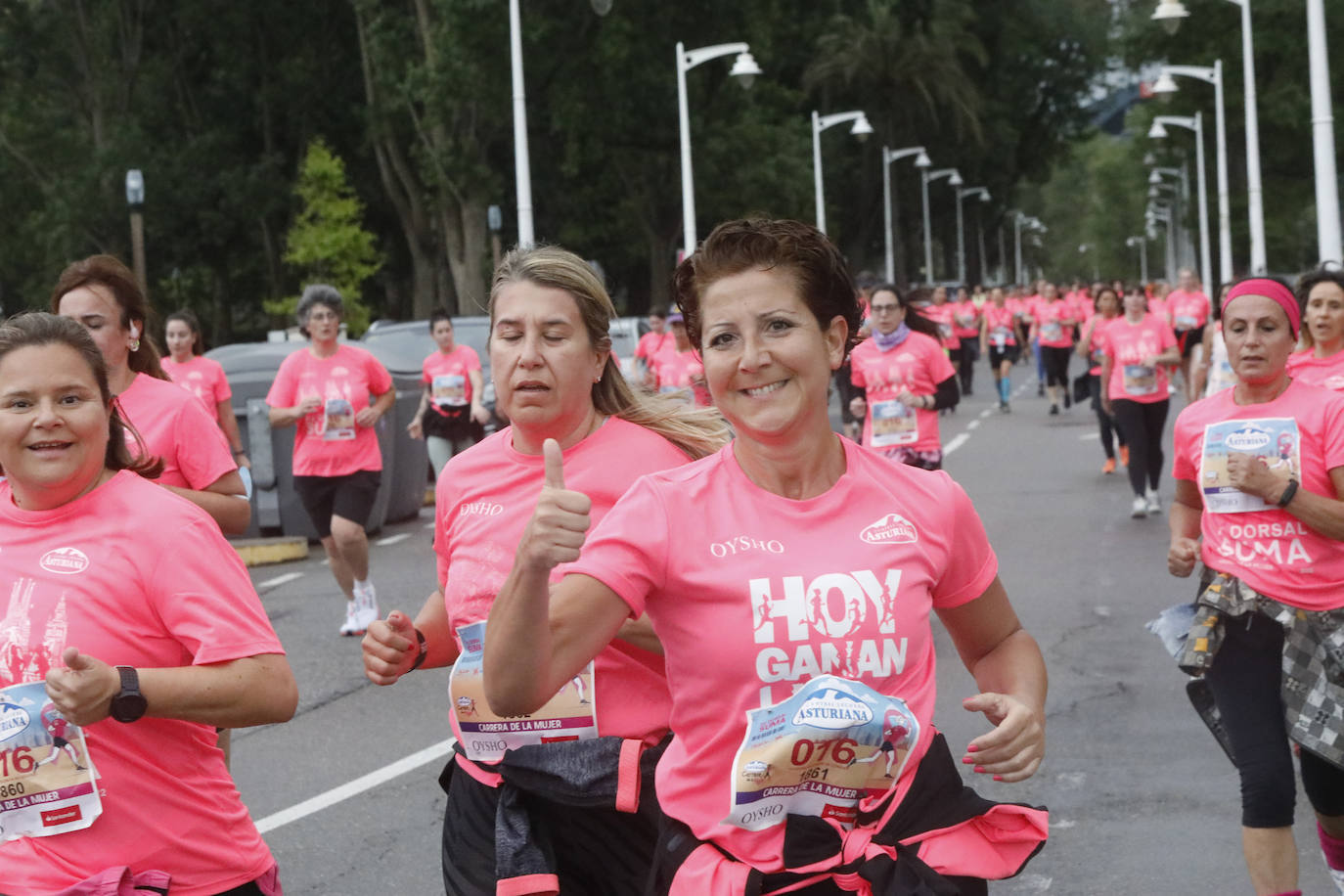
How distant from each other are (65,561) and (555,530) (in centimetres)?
113

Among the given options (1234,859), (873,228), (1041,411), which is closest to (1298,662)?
(1234,859)

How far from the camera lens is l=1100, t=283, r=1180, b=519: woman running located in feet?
47.7

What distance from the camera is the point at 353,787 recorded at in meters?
7.27

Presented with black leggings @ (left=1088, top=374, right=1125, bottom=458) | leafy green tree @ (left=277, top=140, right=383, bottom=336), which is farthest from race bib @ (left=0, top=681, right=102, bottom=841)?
leafy green tree @ (left=277, top=140, right=383, bottom=336)

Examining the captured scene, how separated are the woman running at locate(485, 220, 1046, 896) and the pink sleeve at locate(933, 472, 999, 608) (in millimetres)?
49

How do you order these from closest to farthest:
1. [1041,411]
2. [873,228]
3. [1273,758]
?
[1273,758] < [1041,411] < [873,228]

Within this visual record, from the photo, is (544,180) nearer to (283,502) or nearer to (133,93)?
(133,93)

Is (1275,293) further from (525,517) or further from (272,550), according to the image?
(272,550)

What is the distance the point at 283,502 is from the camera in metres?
15.4

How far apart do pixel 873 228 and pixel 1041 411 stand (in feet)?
123

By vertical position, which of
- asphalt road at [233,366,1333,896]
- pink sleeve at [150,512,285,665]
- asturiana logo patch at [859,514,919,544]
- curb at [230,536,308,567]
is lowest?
asphalt road at [233,366,1333,896]

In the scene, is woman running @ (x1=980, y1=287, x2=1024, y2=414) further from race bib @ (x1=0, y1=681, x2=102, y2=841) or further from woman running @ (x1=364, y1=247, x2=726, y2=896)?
race bib @ (x1=0, y1=681, x2=102, y2=841)

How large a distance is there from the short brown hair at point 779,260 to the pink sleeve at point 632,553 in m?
0.35

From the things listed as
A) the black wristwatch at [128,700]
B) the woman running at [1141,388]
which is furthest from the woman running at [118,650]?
the woman running at [1141,388]
